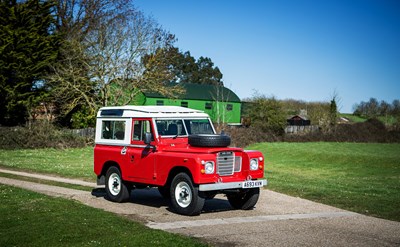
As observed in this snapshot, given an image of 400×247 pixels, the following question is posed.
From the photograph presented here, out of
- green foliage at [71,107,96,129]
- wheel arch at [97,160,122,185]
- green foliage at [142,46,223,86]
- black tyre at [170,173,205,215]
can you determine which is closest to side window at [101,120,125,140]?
wheel arch at [97,160,122,185]

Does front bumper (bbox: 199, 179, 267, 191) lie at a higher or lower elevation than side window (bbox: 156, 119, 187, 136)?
lower

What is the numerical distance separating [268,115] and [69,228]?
44909mm

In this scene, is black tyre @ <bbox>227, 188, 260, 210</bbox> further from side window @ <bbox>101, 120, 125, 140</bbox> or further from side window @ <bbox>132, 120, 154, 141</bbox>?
side window @ <bbox>101, 120, 125, 140</bbox>

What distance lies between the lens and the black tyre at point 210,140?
12336 mm

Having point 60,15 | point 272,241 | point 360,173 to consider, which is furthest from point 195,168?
point 60,15

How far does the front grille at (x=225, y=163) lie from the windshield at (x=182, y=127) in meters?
1.73

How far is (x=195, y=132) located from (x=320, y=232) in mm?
4768

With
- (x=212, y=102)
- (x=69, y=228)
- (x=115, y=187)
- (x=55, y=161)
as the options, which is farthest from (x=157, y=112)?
(x=212, y=102)

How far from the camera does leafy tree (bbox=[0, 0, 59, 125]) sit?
42.8m

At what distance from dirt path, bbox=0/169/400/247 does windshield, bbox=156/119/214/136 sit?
2089 millimetres

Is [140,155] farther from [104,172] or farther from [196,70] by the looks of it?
[196,70]

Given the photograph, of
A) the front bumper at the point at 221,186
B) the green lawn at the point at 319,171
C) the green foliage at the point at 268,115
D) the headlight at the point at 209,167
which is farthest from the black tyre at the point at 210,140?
the green foliage at the point at 268,115

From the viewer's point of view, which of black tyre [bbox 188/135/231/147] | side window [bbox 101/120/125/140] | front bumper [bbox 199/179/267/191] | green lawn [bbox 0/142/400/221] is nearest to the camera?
front bumper [bbox 199/179/267/191]

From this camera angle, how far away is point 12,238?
29.9ft
